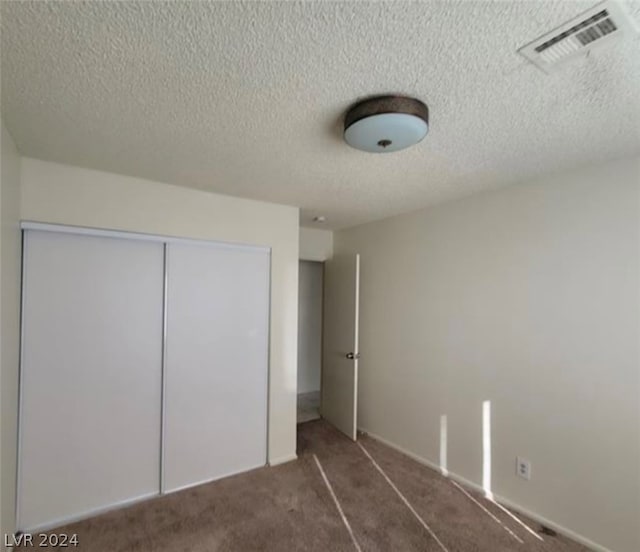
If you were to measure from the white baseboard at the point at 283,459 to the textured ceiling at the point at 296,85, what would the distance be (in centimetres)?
243

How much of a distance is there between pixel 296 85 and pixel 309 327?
4.00 metres

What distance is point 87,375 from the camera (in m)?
2.28

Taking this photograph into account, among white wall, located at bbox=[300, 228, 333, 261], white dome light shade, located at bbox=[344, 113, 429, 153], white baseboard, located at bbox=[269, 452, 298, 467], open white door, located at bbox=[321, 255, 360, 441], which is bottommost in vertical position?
white baseboard, located at bbox=[269, 452, 298, 467]

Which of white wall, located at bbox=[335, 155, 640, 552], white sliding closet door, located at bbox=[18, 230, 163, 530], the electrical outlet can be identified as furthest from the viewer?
the electrical outlet

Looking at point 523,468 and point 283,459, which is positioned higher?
point 523,468

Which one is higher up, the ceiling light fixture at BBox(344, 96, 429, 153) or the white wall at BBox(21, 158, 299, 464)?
the ceiling light fixture at BBox(344, 96, 429, 153)

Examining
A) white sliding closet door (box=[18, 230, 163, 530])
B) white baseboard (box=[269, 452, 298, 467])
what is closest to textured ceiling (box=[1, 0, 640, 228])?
white sliding closet door (box=[18, 230, 163, 530])

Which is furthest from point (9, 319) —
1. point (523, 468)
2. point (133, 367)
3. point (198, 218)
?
point (523, 468)

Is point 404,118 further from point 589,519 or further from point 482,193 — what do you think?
point 589,519

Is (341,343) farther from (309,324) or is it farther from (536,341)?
(536,341)

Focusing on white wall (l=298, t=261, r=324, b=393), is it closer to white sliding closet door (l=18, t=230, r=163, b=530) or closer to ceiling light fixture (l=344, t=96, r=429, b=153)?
white sliding closet door (l=18, t=230, r=163, b=530)

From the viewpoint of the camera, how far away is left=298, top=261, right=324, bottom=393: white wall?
16.4 ft

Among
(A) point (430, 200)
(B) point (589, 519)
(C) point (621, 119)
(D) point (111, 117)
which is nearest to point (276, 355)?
(A) point (430, 200)

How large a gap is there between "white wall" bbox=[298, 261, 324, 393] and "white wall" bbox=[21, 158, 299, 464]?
1875mm
